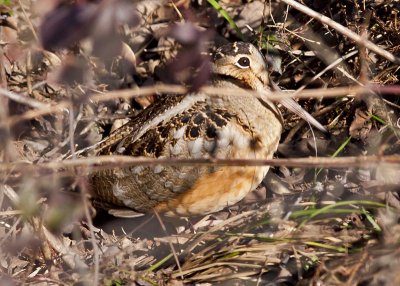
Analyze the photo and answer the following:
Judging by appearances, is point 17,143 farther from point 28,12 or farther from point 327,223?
point 327,223

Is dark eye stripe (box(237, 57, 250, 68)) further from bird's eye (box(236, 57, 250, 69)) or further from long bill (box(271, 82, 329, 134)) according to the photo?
long bill (box(271, 82, 329, 134))

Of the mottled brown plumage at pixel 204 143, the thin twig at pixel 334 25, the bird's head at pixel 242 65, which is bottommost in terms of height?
the mottled brown plumage at pixel 204 143

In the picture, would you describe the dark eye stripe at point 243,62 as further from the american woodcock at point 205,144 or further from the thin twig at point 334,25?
the thin twig at point 334,25

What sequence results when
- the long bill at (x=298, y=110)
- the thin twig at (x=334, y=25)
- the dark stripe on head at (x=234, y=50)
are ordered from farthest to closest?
the long bill at (x=298, y=110)
the dark stripe on head at (x=234, y=50)
the thin twig at (x=334, y=25)

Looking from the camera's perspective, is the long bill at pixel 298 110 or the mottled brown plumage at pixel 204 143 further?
the long bill at pixel 298 110

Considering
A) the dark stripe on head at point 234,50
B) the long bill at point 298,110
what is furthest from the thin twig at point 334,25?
the long bill at point 298,110

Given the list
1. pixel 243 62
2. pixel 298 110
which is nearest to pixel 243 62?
pixel 243 62

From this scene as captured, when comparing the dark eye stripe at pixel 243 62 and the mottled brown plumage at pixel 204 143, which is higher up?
the dark eye stripe at pixel 243 62

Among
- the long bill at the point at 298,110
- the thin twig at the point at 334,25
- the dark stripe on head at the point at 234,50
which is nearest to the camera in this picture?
the thin twig at the point at 334,25

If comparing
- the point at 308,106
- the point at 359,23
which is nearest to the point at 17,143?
the point at 308,106
